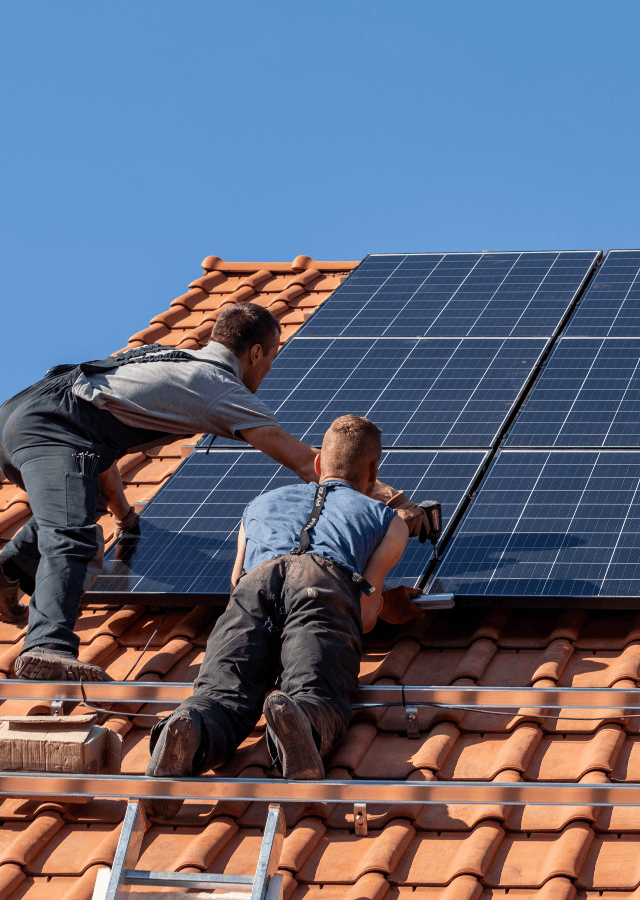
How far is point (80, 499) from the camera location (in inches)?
251

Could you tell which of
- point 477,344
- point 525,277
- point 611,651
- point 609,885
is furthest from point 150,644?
point 525,277

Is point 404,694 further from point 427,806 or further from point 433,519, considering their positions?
point 433,519

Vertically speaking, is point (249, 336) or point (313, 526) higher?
point (249, 336)

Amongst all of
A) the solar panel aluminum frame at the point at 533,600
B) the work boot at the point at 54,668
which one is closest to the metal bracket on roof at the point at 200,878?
the work boot at the point at 54,668

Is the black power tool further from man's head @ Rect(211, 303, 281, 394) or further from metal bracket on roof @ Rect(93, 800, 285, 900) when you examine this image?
metal bracket on roof @ Rect(93, 800, 285, 900)

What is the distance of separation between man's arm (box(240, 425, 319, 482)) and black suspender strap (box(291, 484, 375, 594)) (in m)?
0.38

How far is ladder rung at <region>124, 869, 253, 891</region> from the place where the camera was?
436cm

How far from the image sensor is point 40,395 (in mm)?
6770

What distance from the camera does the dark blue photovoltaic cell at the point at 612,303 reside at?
29.0 feet

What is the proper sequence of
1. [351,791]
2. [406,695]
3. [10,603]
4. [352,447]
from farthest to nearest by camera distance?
[10,603] < [352,447] < [406,695] < [351,791]

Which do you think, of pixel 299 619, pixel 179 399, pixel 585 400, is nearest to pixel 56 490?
pixel 179 399

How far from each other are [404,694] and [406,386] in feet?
10.3

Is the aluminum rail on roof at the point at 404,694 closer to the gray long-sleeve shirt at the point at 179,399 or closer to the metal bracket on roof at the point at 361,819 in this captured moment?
the metal bracket on roof at the point at 361,819

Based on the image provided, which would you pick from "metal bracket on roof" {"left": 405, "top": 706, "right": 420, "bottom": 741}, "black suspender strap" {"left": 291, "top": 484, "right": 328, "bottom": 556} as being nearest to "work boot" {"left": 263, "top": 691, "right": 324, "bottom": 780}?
"metal bracket on roof" {"left": 405, "top": 706, "right": 420, "bottom": 741}
